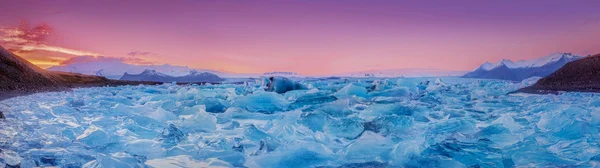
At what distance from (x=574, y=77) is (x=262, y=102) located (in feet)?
59.9

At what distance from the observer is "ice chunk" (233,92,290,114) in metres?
9.39

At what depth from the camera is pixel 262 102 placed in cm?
959

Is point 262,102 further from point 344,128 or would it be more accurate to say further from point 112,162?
point 112,162

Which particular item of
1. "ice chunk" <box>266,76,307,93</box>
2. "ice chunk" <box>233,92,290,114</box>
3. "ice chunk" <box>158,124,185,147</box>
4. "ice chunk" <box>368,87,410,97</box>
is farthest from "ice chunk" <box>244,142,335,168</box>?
"ice chunk" <box>266,76,307,93</box>

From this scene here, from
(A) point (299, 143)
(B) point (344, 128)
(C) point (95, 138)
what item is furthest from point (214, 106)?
(A) point (299, 143)

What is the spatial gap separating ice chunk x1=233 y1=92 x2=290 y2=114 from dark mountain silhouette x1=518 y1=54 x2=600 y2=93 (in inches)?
532

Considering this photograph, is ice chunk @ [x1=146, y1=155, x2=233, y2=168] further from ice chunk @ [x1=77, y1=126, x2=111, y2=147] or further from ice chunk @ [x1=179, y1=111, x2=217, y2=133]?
ice chunk @ [x1=179, y1=111, x2=217, y2=133]

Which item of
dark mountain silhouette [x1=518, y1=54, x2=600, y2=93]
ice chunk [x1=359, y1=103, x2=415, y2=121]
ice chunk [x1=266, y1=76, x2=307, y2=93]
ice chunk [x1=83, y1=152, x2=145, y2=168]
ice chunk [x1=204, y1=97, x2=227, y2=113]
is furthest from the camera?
dark mountain silhouette [x1=518, y1=54, x2=600, y2=93]

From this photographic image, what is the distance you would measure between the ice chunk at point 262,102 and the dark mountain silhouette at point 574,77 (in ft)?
44.3

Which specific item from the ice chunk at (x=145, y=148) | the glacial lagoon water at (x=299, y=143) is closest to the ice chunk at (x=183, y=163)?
the glacial lagoon water at (x=299, y=143)

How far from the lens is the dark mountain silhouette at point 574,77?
18.3 m

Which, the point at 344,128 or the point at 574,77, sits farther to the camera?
the point at 574,77

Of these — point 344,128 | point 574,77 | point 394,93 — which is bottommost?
point 394,93

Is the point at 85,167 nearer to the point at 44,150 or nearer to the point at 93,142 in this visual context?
the point at 44,150
